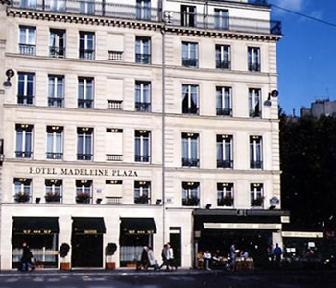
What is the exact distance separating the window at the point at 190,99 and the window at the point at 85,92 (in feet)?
21.7

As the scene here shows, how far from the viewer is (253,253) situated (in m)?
49.3

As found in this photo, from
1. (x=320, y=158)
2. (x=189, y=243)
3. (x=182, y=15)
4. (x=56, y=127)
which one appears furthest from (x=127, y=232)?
(x=320, y=158)

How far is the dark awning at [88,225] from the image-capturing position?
44500mm

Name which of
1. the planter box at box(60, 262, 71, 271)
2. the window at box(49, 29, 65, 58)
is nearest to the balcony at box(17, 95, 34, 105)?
the window at box(49, 29, 65, 58)

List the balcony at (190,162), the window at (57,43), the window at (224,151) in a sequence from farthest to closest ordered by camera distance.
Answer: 1. the window at (224,151)
2. the balcony at (190,162)
3. the window at (57,43)

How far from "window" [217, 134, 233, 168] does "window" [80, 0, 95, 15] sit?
40.9 ft

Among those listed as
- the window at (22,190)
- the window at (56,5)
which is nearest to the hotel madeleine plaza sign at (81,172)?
the window at (22,190)

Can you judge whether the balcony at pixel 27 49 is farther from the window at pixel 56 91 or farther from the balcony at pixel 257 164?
the balcony at pixel 257 164

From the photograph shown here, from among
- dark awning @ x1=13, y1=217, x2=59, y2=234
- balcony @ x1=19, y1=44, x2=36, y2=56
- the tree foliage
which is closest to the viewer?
dark awning @ x1=13, y1=217, x2=59, y2=234

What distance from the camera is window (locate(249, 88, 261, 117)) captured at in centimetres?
5016

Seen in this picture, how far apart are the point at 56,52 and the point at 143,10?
6993mm

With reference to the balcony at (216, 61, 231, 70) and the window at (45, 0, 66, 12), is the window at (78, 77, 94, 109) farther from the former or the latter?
the balcony at (216, 61, 231, 70)

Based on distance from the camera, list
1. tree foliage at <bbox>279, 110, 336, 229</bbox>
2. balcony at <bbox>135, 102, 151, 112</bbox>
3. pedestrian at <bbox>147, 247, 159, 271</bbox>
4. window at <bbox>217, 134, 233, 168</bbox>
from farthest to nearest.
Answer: tree foliage at <bbox>279, 110, 336, 229</bbox>, window at <bbox>217, 134, 233, 168</bbox>, balcony at <bbox>135, 102, 151, 112</bbox>, pedestrian at <bbox>147, 247, 159, 271</bbox>

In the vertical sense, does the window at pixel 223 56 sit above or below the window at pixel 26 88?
above
